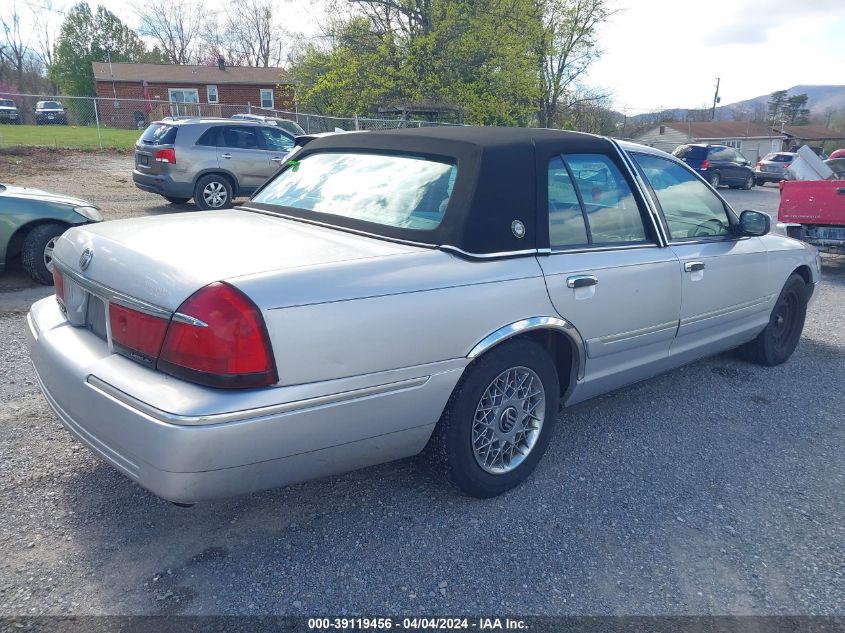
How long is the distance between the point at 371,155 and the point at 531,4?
25.5 m

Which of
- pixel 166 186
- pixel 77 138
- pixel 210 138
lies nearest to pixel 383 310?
pixel 166 186

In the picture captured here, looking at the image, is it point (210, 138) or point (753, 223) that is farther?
point (210, 138)

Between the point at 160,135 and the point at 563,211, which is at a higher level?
the point at 160,135

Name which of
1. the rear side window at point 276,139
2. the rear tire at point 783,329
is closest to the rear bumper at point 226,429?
the rear tire at point 783,329

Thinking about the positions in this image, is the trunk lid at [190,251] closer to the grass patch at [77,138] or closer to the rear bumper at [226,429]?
the rear bumper at [226,429]

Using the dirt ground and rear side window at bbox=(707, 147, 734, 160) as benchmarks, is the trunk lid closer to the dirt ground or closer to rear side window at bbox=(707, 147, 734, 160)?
the dirt ground

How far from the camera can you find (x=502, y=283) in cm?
286

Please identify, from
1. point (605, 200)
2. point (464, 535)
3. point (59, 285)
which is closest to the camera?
point (464, 535)

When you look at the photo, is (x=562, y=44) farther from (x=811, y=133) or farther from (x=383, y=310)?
(x=811, y=133)

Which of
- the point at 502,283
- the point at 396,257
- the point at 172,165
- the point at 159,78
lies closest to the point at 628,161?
the point at 502,283

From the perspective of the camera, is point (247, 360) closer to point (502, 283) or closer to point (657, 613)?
point (502, 283)

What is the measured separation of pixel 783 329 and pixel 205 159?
9.83m

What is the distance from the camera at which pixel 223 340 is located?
221 centimetres

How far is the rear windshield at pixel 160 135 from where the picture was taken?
456 inches
